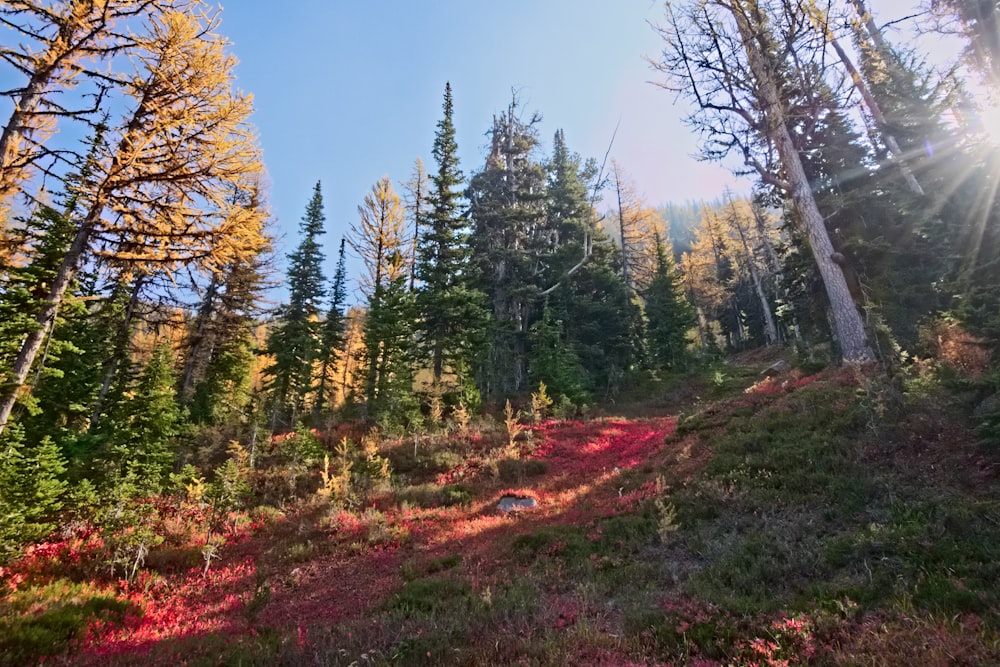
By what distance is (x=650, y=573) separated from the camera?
23.7 ft

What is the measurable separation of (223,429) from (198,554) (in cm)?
991

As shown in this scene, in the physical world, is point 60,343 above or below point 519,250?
below

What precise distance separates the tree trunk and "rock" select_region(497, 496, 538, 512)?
10007 mm

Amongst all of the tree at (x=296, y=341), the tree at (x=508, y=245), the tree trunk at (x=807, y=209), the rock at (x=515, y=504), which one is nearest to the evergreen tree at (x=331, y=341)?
the tree at (x=296, y=341)

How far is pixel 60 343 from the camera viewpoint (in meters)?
9.39

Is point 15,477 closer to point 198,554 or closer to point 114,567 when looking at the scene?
point 114,567

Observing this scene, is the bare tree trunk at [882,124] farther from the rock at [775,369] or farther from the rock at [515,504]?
the rock at [515,504]

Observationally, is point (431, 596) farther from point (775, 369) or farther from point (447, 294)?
point (775, 369)

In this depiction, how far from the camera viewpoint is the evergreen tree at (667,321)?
117ft

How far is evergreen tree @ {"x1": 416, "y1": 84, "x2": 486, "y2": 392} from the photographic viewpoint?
22672 mm

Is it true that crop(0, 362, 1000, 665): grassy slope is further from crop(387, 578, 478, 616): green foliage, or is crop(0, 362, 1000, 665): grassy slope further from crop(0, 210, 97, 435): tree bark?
crop(0, 210, 97, 435): tree bark

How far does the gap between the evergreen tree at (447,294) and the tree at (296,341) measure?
6315mm

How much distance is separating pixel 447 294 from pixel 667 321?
21.6 metres

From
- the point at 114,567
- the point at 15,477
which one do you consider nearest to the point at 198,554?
the point at 114,567
